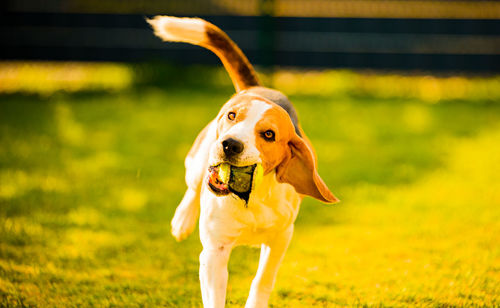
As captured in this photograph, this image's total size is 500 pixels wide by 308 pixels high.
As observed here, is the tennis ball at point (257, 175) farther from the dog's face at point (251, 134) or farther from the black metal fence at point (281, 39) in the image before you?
A: the black metal fence at point (281, 39)

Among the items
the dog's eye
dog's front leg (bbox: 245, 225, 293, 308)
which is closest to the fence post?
dog's front leg (bbox: 245, 225, 293, 308)

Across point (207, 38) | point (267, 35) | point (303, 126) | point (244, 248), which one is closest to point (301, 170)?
point (207, 38)

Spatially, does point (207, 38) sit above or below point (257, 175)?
above

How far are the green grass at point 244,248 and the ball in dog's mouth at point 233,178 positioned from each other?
1114 mm

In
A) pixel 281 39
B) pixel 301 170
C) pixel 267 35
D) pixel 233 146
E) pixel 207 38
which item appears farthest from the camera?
pixel 281 39

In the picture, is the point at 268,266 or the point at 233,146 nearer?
the point at 233,146

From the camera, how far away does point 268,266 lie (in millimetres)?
3023

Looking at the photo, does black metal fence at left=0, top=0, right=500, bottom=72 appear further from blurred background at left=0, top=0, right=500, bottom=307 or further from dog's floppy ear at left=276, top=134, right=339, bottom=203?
dog's floppy ear at left=276, top=134, right=339, bottom=203

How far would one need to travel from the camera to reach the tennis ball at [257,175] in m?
2.55

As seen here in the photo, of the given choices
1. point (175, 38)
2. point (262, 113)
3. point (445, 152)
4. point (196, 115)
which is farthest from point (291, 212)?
point (196, 115)

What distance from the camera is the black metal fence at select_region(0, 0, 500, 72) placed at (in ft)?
34.6

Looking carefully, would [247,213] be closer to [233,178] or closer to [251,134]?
[233,178]

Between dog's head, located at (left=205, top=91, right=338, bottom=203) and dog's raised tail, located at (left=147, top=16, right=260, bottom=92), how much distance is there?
1.84ft

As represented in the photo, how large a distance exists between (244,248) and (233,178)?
194cm
